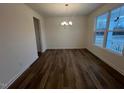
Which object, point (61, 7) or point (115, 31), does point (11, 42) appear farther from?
point (115, 31)

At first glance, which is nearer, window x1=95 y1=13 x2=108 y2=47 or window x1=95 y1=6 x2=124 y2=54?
window x1=95 y1=6 x2=124 y2=54

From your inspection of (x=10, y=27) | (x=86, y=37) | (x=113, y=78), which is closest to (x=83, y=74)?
(x=113, y=78)

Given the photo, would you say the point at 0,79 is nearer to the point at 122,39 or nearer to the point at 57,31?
the point at 122,39

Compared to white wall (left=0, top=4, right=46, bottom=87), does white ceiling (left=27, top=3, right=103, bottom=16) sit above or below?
above

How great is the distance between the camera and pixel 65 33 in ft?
19.1

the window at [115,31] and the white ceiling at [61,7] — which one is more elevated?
the white ceiling at [61,7]

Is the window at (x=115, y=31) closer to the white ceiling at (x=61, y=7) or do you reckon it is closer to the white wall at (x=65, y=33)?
the white ceiling at (x=61, y=7)

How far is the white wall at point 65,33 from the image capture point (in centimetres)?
562

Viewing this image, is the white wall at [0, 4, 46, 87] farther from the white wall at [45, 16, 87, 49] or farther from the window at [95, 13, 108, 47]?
the window at [95, 13, 108, 47]

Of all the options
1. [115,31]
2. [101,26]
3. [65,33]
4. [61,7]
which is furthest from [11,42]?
[65,33]

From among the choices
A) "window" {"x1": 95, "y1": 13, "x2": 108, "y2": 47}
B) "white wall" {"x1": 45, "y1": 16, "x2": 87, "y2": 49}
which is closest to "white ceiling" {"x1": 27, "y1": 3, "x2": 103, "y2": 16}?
"window" {"x1": 95, "y1": 13, "x2": 108, "y2": 47}

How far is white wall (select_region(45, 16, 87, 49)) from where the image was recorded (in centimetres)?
562

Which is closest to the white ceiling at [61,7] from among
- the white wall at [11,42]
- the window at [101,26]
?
the window at [101,26]

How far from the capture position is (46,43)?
603cm
